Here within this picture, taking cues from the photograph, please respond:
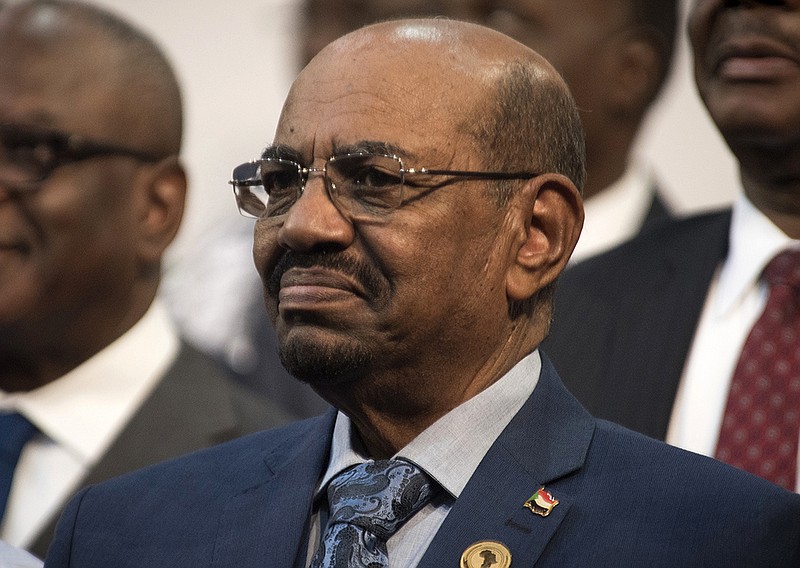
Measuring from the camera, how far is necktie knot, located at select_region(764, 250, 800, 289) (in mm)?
3633

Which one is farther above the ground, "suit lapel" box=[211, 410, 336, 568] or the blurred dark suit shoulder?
"suit lapel" box=[211, 410, 336, 568]

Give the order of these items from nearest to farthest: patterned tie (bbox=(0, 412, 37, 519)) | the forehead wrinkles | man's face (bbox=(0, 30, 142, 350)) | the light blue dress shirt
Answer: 1. the light blue dress shirt
2. the forehead wrinkles
3. patterned tie (bbox=(0, 412, 37, 519))
4. man's face (bbox=(0, 30, 142, 350))

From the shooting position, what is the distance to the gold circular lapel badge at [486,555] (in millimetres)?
2615

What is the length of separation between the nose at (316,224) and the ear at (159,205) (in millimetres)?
1590

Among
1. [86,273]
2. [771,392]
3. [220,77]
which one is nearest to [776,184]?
[771,392]

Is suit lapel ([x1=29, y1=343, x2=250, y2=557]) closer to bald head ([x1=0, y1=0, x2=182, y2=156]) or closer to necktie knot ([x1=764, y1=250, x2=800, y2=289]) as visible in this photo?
bald head ([x1=0, y1=0, x2=182, y2=156])

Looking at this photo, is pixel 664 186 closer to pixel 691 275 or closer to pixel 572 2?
pixel 572 2

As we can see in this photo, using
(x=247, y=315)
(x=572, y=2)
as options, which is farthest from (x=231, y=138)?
(x=572, y=2)

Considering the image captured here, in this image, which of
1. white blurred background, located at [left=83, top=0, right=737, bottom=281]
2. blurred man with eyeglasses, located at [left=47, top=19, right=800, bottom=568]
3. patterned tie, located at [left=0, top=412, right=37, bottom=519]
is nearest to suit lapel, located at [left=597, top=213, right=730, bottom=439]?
blurred man with eyeglasses, located at [left=47, top=19, right=800, bottom=568]

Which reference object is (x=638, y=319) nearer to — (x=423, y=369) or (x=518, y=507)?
(x=423, y=369)

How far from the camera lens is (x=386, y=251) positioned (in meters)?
2.82

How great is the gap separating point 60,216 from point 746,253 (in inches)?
70.5

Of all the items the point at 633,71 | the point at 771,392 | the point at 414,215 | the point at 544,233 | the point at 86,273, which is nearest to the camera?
the point at 414,215

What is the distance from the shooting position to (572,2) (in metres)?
5.66
